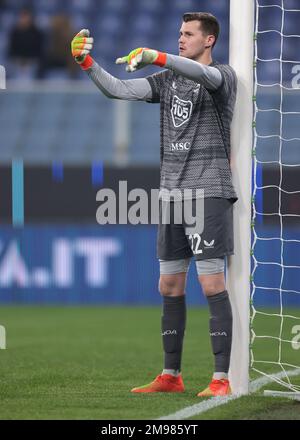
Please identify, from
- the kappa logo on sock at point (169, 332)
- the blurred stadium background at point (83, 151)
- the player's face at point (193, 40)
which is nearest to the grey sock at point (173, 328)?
the kappa logo on sock at point (169, 332)

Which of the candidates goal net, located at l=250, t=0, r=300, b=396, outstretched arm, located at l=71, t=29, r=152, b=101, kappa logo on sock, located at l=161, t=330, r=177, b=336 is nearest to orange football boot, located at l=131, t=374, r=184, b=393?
kappa logo on sock, located at l=161, t=330, r=177, b=336

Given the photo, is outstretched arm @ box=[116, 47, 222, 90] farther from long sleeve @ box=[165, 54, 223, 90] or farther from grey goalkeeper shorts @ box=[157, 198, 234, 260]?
grey goalkeeper shorts @ box=[157, 198, 234, 260]

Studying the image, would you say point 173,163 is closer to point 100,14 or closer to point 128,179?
point 128,179

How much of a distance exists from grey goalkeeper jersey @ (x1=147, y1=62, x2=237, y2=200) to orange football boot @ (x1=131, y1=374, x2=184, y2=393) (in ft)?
3.41

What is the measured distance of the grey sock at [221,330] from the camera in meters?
5.78

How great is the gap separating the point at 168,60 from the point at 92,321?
6094 millimetres

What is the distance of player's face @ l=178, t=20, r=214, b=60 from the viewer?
230 inches

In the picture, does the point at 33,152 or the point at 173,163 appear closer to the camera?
the point at 173,163

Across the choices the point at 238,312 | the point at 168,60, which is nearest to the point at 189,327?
the point at 238,312

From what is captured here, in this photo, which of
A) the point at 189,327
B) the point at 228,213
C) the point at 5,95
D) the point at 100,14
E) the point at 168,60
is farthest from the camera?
the point at 100,14

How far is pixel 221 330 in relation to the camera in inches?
228

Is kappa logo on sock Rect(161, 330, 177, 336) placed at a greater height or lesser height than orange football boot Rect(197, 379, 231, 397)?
greater

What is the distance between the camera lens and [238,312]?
234 inches

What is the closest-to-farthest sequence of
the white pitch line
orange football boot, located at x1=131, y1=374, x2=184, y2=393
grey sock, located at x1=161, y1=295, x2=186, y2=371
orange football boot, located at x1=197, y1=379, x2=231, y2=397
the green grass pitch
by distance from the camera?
the white pitch line < the green grass pitch < orange football boot, located at x1=197, y1=379, x2=231, y2=397 < orange football boot, located at x1=131, y1=374, x2=184, y2=393 < grey sock, located at x1=161, y1=295, x2=186, y2=371
